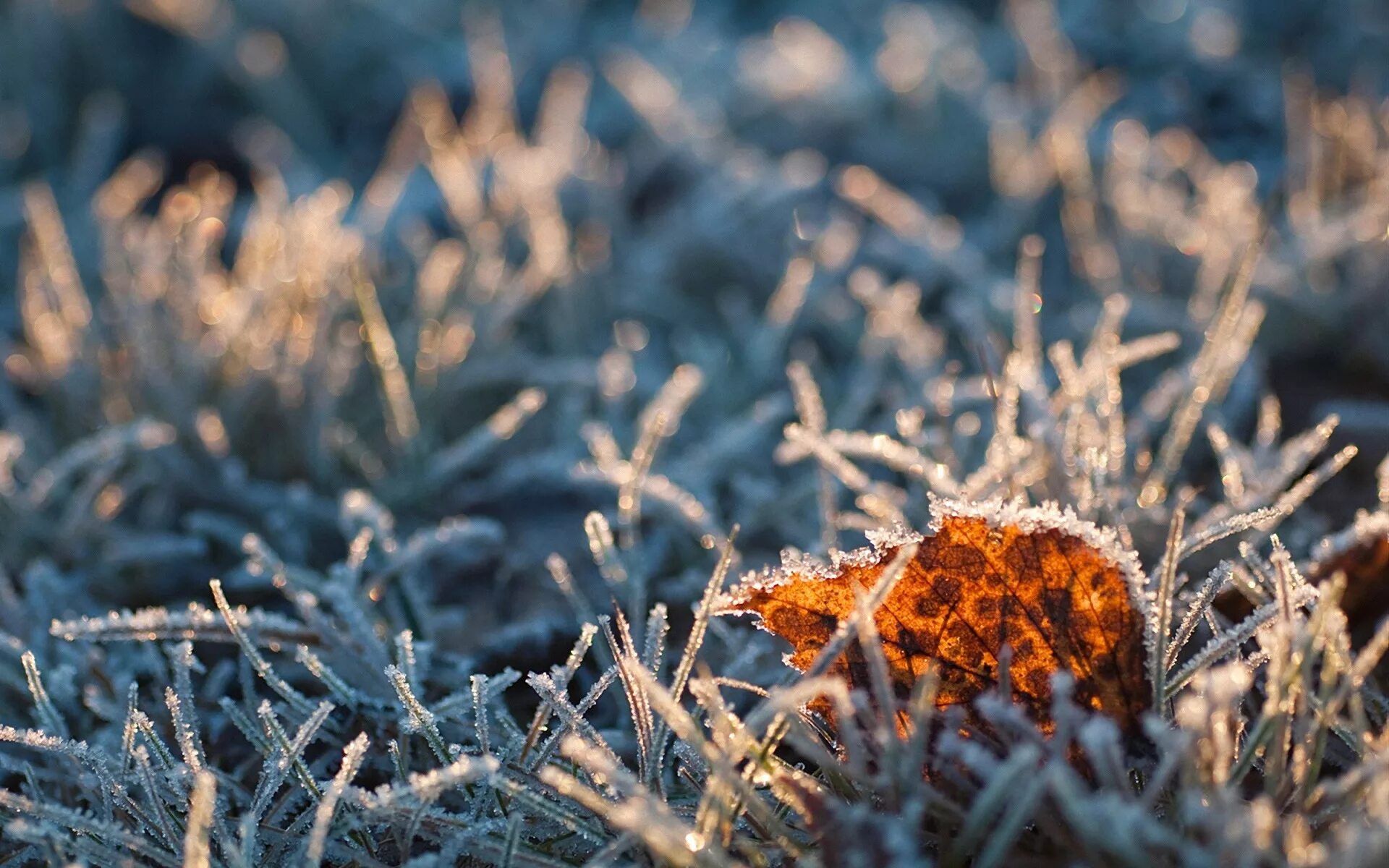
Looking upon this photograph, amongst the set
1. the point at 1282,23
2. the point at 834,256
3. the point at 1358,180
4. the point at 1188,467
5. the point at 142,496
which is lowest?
the point at 142,496

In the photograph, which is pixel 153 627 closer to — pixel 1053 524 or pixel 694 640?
pixel 694 640

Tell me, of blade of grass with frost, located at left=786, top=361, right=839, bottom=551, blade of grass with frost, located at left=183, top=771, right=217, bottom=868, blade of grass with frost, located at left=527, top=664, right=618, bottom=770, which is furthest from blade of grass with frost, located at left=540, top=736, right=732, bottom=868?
blade of grass with frost, located at left=786, top=361, right=839, bottom=551

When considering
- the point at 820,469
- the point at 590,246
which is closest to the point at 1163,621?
the point at 820,469

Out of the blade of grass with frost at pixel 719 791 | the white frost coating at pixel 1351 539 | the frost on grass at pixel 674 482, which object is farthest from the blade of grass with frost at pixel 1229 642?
the blade of grass with frost at pixel 719 791

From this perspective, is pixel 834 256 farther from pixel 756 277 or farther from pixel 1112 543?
pixel 1112 543

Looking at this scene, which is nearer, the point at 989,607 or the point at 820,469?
the point at 989,607

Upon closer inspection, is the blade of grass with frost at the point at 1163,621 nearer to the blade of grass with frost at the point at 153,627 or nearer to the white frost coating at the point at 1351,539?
the white frost coating at the point at 1351,539

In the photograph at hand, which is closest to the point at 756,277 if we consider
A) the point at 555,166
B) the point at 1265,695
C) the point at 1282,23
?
the point at 555,166
